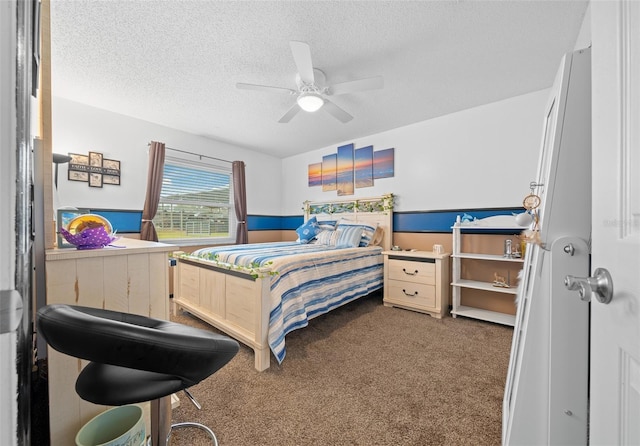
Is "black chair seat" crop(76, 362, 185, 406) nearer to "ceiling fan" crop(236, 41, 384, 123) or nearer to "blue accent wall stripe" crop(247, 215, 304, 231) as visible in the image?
"ceiling fan" crop(236, 41, 384, 123)

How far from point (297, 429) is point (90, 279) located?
1.23 metres

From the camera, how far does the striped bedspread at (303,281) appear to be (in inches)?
79.0

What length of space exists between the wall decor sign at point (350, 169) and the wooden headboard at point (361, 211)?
238mm

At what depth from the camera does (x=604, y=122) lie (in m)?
0.56

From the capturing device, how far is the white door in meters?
0.47

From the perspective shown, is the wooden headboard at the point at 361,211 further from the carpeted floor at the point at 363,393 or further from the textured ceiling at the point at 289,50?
the carpeted floor at the point at 363,393

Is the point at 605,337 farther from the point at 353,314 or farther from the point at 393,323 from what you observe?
the point at 353,314

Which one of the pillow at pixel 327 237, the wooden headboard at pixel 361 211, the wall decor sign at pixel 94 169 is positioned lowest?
the pillow at pixel 327 237

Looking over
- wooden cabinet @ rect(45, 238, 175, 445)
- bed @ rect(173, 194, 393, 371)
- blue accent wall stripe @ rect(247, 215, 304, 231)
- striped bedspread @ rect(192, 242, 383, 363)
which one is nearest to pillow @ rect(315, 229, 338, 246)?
bed @ rect(173, 194, 393, 371)

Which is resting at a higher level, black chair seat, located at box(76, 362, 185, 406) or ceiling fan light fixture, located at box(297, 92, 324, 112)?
ceiling fan light fixture, located at box(297, 92, 324, 112)

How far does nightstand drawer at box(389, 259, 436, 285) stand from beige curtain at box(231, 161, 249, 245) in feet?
8.44

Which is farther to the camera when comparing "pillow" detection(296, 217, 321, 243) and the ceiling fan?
"pillow" detection(296, 217, 321, 243)

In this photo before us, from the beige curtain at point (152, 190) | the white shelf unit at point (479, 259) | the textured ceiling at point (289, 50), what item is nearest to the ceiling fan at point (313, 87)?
the textured ceiling at point (289, 50)
